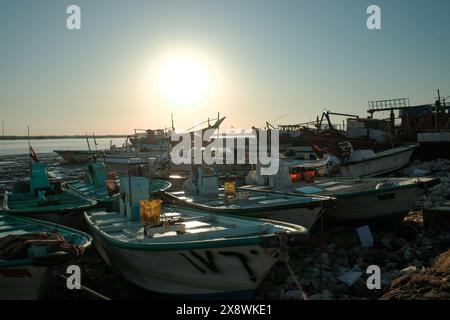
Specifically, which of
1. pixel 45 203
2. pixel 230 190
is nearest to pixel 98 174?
pixel 45 203

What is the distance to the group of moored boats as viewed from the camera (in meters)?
7.62

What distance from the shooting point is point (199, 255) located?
7828 mm

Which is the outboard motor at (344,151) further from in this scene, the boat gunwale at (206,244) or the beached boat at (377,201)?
the boat gunwale at (206,244)

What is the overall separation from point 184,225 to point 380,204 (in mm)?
7363

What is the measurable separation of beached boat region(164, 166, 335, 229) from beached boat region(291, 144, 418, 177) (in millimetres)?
4719

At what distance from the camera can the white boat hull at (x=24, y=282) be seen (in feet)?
24.3

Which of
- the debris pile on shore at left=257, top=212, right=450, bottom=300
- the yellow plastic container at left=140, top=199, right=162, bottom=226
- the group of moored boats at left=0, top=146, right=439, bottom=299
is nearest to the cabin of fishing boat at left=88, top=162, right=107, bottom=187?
the group of moored boats at left=0, top=146, right=439, bottom=299

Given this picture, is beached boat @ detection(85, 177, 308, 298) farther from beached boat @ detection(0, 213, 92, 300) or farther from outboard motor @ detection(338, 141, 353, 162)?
outboard motor @ detection(338, 141, 353, 162)

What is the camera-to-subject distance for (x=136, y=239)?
8.86m

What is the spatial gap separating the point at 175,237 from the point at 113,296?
218 centimetres

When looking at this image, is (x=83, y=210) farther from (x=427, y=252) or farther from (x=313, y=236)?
(x=427, y=252)

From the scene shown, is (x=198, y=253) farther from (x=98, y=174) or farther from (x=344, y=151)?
(x=344, y=151)

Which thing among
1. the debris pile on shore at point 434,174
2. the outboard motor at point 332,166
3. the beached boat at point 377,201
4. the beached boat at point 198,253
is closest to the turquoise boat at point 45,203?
the beached boat at point 198,253
